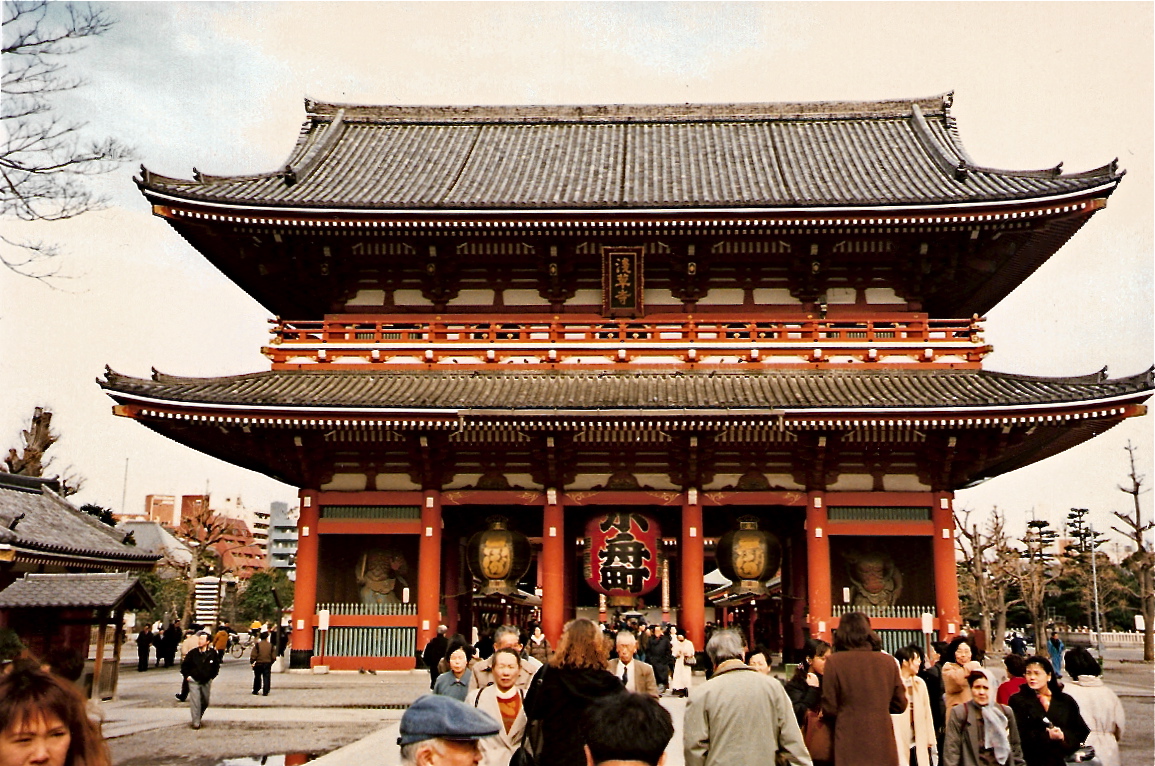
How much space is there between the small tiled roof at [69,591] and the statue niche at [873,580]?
49.4 ft

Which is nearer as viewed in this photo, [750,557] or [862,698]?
[862,698]

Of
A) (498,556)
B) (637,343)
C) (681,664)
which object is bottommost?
(681,664)

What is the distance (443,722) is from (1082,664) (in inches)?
263

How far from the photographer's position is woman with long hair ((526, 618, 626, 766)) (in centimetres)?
586

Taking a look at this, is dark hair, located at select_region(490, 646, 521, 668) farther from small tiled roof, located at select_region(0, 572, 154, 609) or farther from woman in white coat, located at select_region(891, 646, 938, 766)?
small tiled roof, located at select_region(0, 572, 154, 609)

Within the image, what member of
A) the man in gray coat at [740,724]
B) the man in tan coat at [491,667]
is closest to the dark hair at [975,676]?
the man in gray coat at [740,724]

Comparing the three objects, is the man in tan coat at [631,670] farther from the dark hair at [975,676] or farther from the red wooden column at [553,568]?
the red wooden column at [553,568]

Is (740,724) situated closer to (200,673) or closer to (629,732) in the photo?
(629,732)

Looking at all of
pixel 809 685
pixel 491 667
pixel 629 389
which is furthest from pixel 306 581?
pixel 491 667

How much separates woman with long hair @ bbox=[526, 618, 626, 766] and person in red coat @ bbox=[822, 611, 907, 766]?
6.02 ft

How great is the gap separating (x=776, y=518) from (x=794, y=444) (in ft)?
10.3

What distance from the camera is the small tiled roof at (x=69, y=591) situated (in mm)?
16953

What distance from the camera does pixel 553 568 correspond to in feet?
69.3

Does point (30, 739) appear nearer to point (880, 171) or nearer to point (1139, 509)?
point (880, 171)
